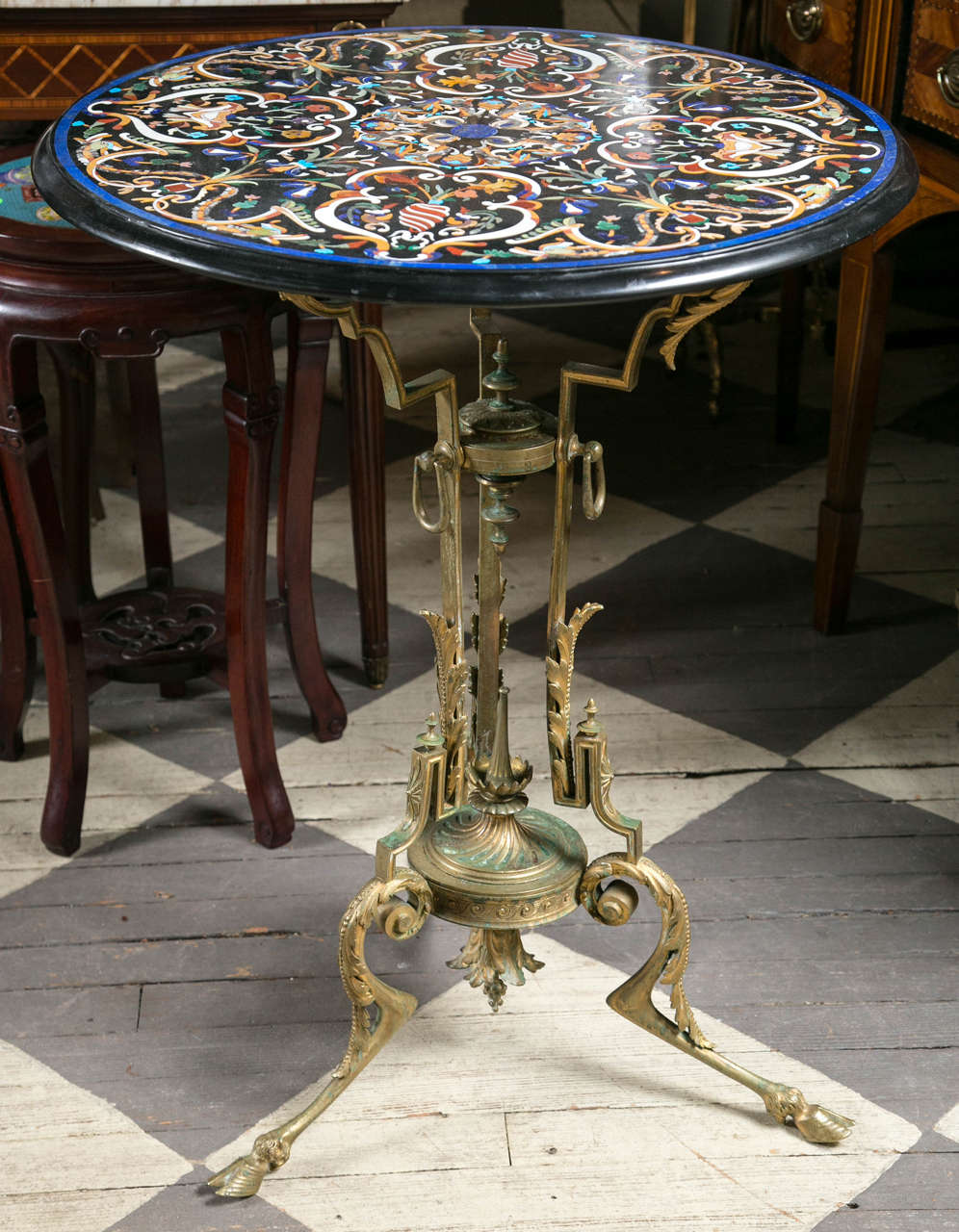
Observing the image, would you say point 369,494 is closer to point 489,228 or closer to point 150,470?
point 150,470

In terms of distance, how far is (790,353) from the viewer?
8.56ft

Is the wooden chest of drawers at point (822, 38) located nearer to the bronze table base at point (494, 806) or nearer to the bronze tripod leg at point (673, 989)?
the bronze table base at point (494, 806)

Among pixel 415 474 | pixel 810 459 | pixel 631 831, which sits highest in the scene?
pixel 415 474

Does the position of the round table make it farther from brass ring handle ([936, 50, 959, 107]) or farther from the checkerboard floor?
brass ring handle ([936, 50, 959, 107])

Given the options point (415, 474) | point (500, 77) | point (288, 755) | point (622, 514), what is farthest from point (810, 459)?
point (415, 474)

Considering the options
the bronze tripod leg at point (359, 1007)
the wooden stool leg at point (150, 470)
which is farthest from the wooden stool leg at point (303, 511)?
the bronze tripod leg at point (359, 1007)

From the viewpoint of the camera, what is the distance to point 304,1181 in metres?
1.36

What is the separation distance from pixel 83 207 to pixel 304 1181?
0.82 m

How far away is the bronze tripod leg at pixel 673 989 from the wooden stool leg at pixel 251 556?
1.55 feet

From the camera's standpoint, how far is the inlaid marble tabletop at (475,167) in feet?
3.45

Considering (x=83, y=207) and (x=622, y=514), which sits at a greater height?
(x=83, y=207)

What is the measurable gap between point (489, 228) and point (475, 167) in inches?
6.0

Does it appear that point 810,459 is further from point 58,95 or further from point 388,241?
point 388,241

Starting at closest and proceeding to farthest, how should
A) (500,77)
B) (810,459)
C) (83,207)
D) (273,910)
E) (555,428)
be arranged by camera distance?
(83,207)
(555,428)
(500,77)
(273,910)
(810,459)
